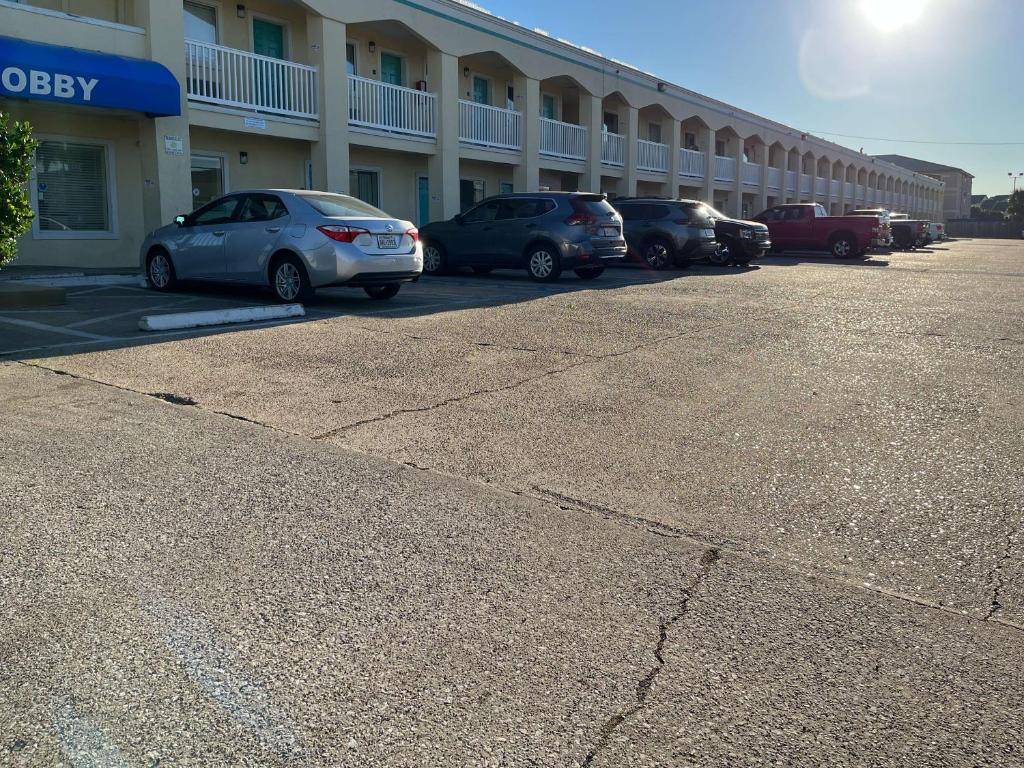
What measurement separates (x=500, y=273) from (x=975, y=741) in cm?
1722

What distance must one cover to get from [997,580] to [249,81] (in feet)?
56.9

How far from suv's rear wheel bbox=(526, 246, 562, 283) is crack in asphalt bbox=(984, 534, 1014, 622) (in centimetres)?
1250

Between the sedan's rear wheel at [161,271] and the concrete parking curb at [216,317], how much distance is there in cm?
345

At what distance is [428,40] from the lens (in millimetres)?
21766

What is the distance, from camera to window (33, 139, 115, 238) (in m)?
16.2

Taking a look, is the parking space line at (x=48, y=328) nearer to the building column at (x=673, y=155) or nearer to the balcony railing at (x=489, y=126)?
the balcony railing at (x=489, y=126)

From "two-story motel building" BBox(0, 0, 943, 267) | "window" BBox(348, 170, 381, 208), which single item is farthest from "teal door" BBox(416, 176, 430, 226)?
"window" BBox(348, 170, 381, 208)

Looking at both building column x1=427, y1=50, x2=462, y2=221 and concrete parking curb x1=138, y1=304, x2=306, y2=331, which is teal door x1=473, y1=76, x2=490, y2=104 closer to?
building column x1=427, y1=50, x2=462, y2=221

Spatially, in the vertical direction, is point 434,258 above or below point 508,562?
above

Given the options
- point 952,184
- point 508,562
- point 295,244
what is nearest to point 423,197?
Answer: point 295,244

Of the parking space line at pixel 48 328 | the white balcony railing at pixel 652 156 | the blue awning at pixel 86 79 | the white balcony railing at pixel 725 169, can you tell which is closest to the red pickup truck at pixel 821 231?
the white balcony railing at pixel 652 156

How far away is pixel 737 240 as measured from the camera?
71.7 ft

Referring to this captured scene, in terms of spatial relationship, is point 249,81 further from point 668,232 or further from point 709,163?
point 709,163

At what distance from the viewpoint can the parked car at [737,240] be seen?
71.7ft
